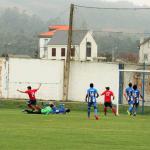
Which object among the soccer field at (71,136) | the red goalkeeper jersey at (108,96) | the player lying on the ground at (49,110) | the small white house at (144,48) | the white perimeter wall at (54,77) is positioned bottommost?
the soccer field at (71,136)

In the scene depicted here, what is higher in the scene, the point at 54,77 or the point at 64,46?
the point at 64,46

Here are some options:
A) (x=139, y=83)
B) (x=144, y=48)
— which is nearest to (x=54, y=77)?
(x=139, y=83)

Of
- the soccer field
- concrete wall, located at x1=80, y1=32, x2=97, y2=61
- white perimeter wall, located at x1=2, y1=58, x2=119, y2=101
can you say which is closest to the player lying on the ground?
the soccer field

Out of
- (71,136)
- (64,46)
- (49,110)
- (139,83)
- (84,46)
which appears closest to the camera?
(71,136)

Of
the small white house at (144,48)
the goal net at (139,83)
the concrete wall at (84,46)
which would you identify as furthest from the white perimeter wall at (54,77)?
the concrete wall at (84,46)

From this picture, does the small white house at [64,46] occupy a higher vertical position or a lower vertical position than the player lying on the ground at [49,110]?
higher

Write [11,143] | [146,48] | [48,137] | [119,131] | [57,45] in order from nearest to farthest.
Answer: [11,143]
[48,137]
[119,131]
[146,48]
[57,45]

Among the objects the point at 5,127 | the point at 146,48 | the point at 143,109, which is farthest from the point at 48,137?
the point at 146,48

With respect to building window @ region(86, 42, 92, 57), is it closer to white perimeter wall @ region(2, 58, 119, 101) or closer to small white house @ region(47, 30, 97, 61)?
small white house @ region(47, 30, 97, 61)

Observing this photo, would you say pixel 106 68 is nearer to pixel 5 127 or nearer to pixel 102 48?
pixel 5 127

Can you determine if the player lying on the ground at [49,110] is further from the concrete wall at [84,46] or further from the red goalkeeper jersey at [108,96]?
the concrete wall at [84,46]

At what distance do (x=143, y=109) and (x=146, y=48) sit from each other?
303ft

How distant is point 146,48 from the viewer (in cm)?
13650

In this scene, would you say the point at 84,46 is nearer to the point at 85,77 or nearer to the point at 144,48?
the point at 144,48
